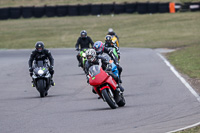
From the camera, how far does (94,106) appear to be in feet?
39.0

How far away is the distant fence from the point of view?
46688 mm

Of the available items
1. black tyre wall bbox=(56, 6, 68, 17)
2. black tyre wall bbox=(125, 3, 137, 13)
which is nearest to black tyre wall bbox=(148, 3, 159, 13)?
black tyre wall bbox=(125, 3, 137, 13)

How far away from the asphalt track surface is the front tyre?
0.49 ft

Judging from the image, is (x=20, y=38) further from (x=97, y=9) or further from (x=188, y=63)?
(x=188, y=63)

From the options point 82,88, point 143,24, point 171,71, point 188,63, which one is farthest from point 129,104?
point 143,24

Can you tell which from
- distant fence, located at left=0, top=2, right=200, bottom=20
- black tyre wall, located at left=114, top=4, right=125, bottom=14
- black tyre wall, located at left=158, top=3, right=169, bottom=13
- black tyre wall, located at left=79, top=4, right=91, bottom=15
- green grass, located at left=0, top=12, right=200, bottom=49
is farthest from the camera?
black tyre wall, located at left=114, top=4, right=125, bottom=14

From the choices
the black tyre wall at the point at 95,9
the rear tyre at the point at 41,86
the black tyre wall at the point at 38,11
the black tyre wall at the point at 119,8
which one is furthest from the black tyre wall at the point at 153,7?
the rear tyre at the point at 41,86

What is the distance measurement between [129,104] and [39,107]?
2061 millimetres

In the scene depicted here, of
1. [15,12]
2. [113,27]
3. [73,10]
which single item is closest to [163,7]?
[113,27]

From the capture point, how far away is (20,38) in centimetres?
4025

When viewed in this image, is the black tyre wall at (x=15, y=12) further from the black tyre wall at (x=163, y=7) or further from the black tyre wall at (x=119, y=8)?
the black tyre wall at (x=163, y=7)

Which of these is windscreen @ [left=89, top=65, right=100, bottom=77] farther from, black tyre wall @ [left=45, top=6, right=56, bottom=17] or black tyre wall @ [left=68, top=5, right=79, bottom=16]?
black tyre wall @ [left=45, top=6, right=56, bottom=17]

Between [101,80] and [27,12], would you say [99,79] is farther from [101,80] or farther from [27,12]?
[27,12]

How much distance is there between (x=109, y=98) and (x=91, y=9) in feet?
123
